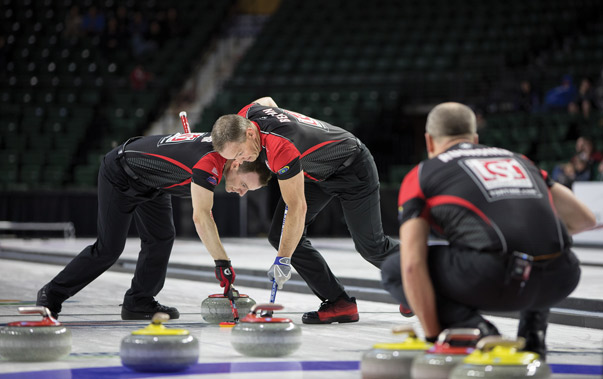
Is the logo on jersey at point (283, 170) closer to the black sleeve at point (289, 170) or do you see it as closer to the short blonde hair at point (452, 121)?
the black sleeve at point (289, 170)

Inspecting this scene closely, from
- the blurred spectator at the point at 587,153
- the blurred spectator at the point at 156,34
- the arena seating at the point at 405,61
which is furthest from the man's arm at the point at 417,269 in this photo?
the blurred spectator at the point at 156,34

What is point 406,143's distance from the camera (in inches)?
755

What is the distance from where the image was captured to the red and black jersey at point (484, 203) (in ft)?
11.8

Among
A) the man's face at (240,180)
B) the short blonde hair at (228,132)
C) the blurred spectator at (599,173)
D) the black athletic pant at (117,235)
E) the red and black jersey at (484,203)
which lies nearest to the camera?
the red and black jersey at (484,203)

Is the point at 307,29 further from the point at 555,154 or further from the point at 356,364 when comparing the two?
the point at 356,364

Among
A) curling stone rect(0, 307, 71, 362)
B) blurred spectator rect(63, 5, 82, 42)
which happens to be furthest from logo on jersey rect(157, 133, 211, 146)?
blurred spectator rect(63, 5, 82, 42)

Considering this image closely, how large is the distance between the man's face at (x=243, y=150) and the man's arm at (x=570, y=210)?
1844mm

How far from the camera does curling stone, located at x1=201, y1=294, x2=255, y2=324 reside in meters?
5.84

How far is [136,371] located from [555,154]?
1245 cm

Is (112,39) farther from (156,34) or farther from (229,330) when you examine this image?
(229,330)

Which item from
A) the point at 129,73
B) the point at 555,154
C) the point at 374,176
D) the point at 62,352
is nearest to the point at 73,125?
the point at 129,73

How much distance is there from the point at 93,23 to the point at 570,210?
2135cm

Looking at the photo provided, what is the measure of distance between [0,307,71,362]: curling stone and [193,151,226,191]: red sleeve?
1.40 m

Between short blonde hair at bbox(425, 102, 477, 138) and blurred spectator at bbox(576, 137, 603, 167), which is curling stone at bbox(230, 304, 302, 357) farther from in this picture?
blurred spectator at bbox(576, 137, 603, 167)
